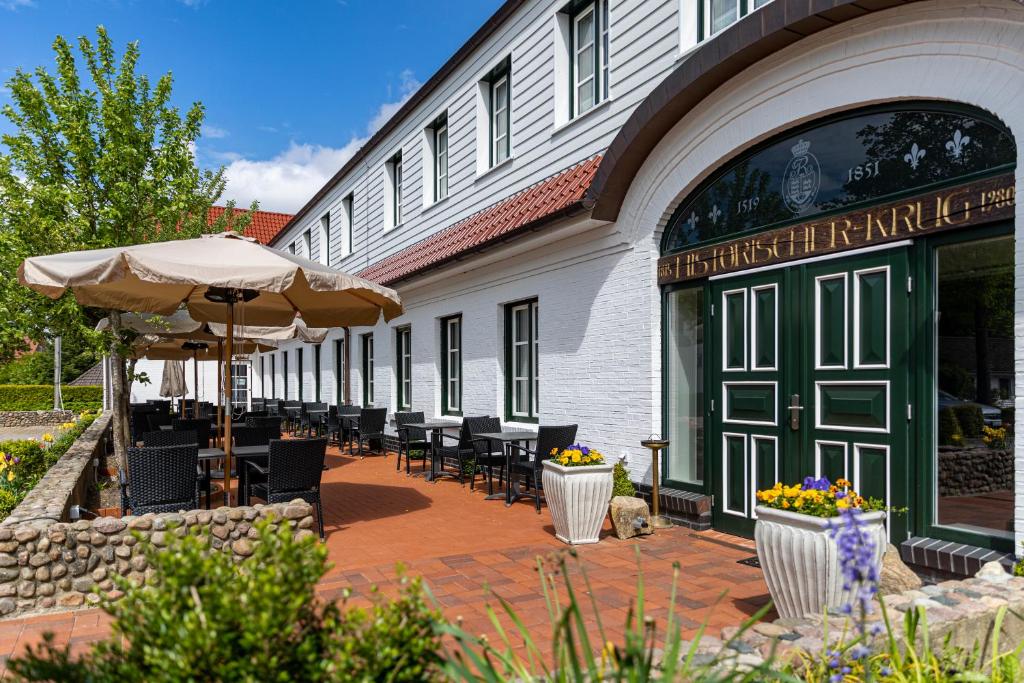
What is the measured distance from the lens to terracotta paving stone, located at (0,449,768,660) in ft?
14.6

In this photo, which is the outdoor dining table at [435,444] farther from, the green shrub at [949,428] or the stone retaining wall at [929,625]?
the stone retaining wall at [929,625]

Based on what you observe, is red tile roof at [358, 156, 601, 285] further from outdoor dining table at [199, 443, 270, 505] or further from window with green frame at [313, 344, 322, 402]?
window with green frame at [313, 344, 322, 402]

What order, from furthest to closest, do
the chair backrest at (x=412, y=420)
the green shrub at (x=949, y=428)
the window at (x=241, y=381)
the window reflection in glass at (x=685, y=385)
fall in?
1. the window at (x=241, y=381)
2. the chair backrest at (x=412, y=420)
3. the window reflection in glass at (x=685, y=385)
4. the green shrub at (x=949, y=428)

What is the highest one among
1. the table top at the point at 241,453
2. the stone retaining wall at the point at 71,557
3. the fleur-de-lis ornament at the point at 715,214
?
the fleur-de-lis ornament at the point at 715,214

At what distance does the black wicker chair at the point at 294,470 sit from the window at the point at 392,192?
32.2ft


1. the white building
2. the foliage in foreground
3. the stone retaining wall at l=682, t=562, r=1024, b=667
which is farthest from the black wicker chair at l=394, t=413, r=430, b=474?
the stone retaining wall at l=682, t=562, r=1024, b=667

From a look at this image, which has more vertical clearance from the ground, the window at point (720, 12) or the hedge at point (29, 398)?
the window at point (720, 12)

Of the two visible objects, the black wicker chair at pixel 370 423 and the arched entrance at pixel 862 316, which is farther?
the black wicker chair at pixel 370 423

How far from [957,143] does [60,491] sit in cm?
727

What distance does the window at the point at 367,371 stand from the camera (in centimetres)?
1644

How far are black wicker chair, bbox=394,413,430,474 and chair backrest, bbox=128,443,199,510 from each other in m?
4.48

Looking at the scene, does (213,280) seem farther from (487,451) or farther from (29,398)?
(29,398)

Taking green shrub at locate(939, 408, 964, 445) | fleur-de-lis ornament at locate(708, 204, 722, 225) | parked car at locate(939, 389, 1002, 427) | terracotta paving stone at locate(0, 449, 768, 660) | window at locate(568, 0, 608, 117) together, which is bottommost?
terracotta paving stone at locate(0, 449, 768, 660)

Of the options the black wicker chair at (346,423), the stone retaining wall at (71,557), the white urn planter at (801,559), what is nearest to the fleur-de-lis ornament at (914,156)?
the white urn planter at (801,559)
